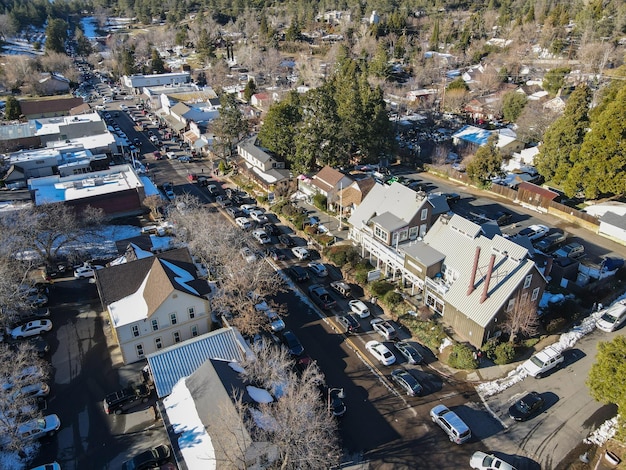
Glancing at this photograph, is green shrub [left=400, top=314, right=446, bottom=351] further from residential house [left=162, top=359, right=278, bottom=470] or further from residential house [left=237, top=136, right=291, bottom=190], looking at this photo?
residential house [left=237, top=136, right=291, bottom=190]

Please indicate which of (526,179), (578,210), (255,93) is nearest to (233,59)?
(255,93)

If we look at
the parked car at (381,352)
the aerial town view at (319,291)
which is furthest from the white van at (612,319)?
the parked car at (381,352)

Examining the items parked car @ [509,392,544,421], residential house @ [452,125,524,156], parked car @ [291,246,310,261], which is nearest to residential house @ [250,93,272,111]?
residential house @ [452,125,524,156]

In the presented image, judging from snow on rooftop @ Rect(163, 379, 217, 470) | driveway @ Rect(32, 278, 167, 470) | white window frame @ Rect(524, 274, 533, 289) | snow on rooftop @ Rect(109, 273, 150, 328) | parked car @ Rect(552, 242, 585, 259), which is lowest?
driveway @ Rect(32, 278, 167, 470)

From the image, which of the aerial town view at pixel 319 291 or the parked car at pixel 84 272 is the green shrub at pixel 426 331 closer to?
the aerial town view at pixel 319 291

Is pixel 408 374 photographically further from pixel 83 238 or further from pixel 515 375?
pixel 83 238

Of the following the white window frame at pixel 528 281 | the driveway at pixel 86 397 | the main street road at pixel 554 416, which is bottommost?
the driveway at pixel 86 397
